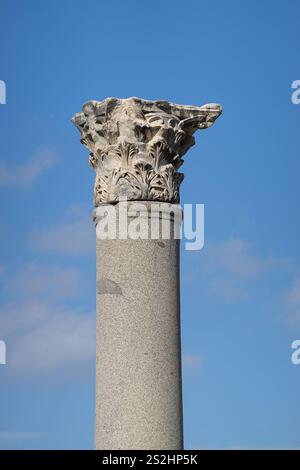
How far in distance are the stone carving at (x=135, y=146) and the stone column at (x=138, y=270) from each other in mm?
19

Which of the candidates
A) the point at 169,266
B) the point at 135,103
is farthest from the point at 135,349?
the point at 135,103

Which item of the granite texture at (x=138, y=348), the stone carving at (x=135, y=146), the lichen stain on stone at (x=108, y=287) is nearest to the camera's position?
the granite texture at (x=138, y=348)

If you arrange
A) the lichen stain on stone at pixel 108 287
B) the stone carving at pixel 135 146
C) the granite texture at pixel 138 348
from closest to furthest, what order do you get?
the granite texture at pixel 138 348, the lichen stain on stone at pixel 108 287, the stone carving at pixel 135 146

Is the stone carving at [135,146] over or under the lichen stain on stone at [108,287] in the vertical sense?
over

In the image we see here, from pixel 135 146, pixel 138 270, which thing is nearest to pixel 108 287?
pixel 138 270

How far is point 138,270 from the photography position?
17.9 meters

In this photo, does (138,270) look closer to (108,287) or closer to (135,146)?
(108,287)

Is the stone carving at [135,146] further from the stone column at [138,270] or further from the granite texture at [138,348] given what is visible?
the granite texture at [138,348]

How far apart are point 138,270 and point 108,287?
0.65 meters

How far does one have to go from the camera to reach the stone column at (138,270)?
1745cm

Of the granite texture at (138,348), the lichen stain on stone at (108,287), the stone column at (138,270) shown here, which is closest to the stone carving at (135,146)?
the stone column at (138,270)

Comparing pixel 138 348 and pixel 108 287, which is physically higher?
pixel 108 287

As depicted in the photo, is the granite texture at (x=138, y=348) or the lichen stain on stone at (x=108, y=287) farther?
the lichen stain on stone at (x=108, y=287)
